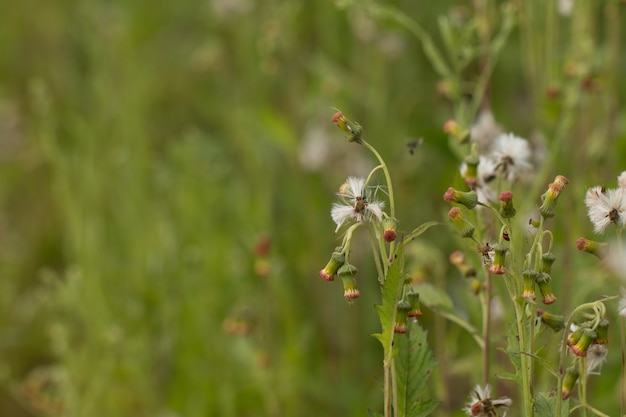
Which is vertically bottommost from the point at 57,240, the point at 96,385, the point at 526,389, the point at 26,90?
the point at 526,389

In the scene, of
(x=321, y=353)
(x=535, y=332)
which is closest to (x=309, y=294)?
(x=321, y=353)

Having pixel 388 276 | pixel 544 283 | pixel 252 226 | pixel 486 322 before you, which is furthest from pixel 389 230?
pixel 252 226

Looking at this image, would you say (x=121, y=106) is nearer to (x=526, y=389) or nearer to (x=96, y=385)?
(x=96, y=385)

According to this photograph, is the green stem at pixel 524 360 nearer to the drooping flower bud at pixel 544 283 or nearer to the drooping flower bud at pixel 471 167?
the drooping flower bud at pixel 544 283

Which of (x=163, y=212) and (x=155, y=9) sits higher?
(x=155, y=9)

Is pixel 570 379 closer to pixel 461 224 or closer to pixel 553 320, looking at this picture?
pixel 553 320

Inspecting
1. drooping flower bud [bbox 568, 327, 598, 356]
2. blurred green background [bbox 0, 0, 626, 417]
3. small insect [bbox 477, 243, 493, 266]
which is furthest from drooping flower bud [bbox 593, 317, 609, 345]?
blurred green background [bbox 0, 0, 626, 417]

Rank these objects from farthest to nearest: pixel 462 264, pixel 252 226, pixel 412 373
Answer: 1. pixel 252 226
2. pixel 462 264
3. pixel 412 373
